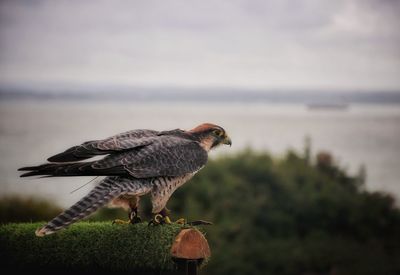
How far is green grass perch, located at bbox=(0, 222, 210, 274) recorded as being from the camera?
3.95m

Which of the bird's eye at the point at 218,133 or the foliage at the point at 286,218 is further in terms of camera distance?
the foliage at the point at 286,218

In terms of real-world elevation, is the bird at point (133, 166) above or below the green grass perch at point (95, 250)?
above

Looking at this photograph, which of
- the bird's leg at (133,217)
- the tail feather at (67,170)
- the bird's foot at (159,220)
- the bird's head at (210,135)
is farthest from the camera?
the bird's head at (210,135)

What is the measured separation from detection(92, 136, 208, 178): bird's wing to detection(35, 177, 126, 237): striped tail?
0.47 ft

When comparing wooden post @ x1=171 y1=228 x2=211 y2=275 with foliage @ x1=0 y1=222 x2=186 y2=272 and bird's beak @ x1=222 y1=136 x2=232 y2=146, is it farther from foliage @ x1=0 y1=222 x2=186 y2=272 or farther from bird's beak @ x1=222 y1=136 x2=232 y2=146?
bird's beak @ x1=222 y1=136 x2=232 y2=146

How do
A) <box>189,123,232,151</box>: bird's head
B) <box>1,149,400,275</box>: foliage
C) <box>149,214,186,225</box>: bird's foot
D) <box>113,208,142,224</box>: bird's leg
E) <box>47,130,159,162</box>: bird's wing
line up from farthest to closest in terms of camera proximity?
<box>1,149,400,275</box>: foliage
<box>189,123,232,151</box>: bird's head
<box>113,208,142,224</box>: bird's leg
<box>149,214,186,225</box>: bird's foot
<box>47,130,159,162</box>: bird's wing

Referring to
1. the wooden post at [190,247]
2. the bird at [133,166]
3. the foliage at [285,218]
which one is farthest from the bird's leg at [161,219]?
the foliage at [285,218]

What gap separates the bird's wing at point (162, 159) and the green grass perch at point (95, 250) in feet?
1.36

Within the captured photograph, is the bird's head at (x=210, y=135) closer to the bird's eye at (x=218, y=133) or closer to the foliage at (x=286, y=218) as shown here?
the bird's eye at (x=218, y=133)

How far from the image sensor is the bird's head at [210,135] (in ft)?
14.4

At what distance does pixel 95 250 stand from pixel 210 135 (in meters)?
1.17

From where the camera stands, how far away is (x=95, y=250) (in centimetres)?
395


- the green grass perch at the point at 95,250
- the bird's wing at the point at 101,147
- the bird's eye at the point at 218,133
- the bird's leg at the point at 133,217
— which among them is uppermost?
the bird's eye at the point at 218,133

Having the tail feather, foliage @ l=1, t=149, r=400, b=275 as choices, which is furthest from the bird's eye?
foliage @ l=1, t=149, r=400, b=275
